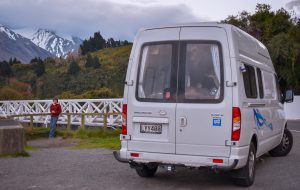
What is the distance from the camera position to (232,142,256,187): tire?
7.64 metres

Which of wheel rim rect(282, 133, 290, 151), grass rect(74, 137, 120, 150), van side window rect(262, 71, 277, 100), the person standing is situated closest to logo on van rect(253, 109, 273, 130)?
van side window rect(262, 71, 277, 100)

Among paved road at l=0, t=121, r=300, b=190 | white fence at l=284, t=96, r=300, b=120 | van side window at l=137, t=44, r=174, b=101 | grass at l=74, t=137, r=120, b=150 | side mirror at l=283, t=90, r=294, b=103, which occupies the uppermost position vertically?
van side window at l=137, t=44, r=174, b=101

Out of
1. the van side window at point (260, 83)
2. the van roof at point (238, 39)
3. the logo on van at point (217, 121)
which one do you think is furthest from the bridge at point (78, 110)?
the logo on van at point (217, 121)

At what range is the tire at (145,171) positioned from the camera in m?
8.50

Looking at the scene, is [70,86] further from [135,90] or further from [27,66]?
[135,90]

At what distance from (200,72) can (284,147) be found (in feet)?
16.3

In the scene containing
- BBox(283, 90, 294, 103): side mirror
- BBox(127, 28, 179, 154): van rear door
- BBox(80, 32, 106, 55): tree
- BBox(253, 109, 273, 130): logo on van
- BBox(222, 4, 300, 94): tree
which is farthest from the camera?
BBox(80, 32, 106, 55): tree

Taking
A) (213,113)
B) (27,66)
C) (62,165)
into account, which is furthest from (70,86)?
(213,113)

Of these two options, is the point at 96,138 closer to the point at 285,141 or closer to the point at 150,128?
the point at 285,141

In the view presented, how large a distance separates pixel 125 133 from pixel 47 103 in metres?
22.9

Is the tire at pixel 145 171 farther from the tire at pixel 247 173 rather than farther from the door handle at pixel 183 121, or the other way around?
the tire at pixel 247 173

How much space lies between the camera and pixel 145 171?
8.58m

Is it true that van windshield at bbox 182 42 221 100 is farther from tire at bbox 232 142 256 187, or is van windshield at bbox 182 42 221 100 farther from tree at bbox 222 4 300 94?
tree at bbox 222 4 300 94

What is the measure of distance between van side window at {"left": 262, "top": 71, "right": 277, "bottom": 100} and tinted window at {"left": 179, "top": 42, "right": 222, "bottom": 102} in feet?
6.94
